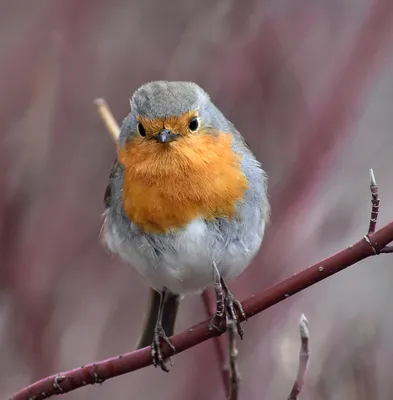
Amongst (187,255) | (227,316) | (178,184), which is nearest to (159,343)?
(187,255)

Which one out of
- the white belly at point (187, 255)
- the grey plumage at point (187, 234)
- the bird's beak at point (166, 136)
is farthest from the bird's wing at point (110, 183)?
the bird's beak at point (166, 136)

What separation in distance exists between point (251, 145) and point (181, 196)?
4.97ft

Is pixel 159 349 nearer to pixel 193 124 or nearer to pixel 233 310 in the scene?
pixel 233 310

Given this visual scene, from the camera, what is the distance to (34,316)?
329 cm

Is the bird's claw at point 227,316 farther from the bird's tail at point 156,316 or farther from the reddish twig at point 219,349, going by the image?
the bird's tail at point 156,316

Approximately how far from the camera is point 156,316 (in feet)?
11.1

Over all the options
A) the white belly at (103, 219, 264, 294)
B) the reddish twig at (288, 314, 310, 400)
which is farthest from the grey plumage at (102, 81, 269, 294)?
the reddish twig at (288, 314, 310, 400)

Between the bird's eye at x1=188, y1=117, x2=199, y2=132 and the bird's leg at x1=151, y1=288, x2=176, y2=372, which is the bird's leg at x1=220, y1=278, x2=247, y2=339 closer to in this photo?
the bird's leg at x1=151, y1=288, x2=176, y2=372

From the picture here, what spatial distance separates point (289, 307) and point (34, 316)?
43.2 inches

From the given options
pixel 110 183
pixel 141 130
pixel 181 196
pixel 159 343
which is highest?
pixel 141 130

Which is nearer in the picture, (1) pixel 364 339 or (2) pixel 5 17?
(1) pixel 364 339

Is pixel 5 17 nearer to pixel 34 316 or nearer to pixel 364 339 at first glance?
pixel 34 316

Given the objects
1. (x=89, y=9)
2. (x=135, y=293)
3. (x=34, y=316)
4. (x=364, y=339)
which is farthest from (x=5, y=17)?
(x=364, y=339)

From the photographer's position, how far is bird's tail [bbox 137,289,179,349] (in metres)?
3.31
